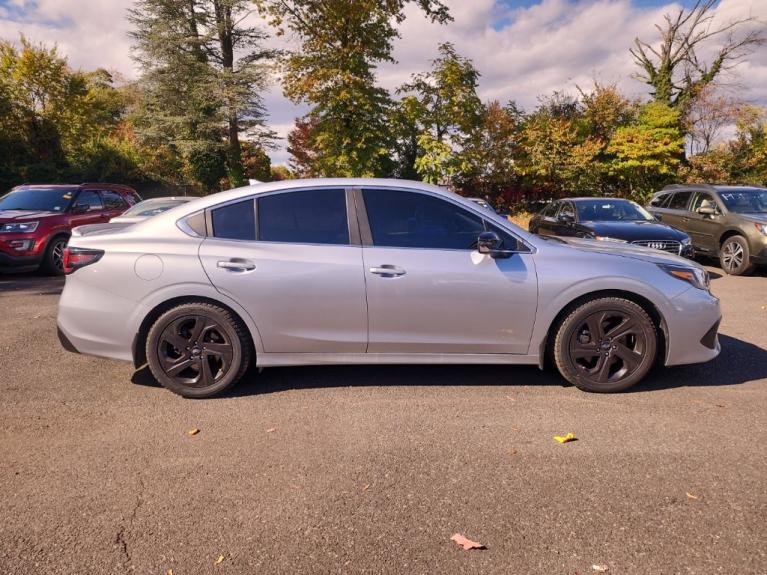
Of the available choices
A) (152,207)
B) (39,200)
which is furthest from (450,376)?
(39,200)

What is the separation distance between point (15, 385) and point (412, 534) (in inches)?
142

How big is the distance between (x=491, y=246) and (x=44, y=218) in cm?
878

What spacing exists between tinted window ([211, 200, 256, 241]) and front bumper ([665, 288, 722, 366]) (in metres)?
3.26

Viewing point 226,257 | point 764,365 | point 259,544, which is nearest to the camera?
point 259,544

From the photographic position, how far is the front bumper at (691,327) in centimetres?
379

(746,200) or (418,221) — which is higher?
(746,200)

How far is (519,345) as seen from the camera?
380 cm

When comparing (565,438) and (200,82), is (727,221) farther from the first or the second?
(200,82)

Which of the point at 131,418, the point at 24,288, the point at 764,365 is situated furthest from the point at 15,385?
the point at 764,365

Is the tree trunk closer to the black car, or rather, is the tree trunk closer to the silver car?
the black car

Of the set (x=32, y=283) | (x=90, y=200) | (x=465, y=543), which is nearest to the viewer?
(x=465, y=543)

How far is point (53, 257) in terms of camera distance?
29.8 ft

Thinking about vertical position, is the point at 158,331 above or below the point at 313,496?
above

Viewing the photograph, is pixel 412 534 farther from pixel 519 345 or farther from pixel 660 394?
pixel 660 394
